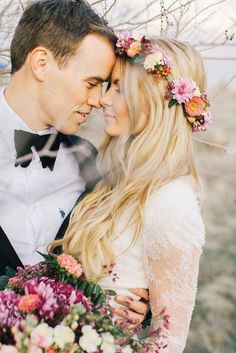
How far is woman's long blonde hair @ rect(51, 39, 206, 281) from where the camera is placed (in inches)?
100

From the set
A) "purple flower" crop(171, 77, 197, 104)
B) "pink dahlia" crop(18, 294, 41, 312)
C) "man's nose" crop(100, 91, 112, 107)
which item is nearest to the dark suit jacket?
"man's nose" crop(100, 91, 112, 107)

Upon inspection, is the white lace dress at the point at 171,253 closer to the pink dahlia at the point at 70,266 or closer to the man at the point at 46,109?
the pink dahlia at the point at 70,266

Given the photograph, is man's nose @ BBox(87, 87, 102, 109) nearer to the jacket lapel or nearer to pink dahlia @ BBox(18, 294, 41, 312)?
the jacket lapel

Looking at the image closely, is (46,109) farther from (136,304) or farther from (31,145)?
(136,304)

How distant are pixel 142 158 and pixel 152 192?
169 millimetres

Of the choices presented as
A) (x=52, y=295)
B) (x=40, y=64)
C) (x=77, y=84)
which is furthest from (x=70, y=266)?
(x=40, y=64)

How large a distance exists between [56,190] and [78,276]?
0.80m

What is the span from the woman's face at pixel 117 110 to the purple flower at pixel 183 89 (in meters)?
0.16

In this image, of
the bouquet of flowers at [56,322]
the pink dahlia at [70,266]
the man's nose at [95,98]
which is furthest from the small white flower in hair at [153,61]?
the bouquet of flowers at [56,322]

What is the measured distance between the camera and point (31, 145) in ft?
9.38

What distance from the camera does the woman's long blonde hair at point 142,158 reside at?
2551 mm

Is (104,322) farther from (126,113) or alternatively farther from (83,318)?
(126,113)

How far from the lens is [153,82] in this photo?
263cm

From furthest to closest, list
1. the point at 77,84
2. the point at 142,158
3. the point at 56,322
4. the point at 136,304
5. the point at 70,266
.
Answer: the point at 77,84
the point at 142,158
the point at 136,304
the point at 70,266
the point at 56,322
